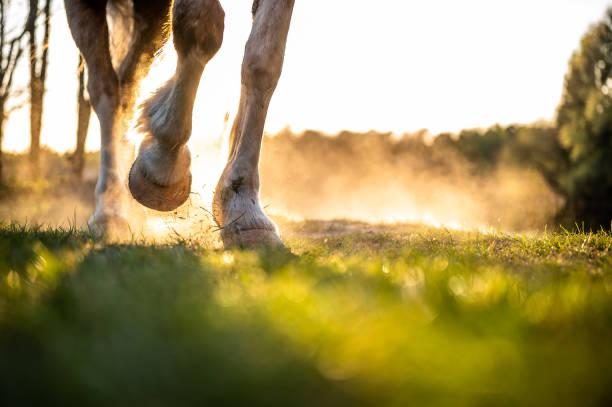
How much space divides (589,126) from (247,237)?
37388 mm

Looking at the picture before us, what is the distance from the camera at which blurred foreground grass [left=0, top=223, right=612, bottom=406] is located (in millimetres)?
789

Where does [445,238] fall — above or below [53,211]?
below

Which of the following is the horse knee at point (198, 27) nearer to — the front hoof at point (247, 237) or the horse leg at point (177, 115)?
the horse leg at point (177, 115)

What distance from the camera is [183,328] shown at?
3.28 feet

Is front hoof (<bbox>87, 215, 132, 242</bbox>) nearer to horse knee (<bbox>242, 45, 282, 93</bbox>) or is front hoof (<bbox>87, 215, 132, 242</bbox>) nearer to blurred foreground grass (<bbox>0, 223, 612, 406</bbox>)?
horse knee (<bbox>242, 45, 282, 93</bbox>)

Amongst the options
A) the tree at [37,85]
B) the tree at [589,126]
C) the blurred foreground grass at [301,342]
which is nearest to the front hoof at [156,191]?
the blurred foreground grass at [301,342]

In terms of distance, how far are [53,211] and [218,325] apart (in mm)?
11327

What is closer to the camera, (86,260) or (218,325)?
(218,325)

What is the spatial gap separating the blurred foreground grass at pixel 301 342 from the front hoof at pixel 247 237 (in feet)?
5.02

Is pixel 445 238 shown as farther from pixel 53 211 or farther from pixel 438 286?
pixel 53 211

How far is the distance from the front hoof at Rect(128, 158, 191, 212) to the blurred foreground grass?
2.19 m

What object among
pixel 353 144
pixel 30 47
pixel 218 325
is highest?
pixel 353 144

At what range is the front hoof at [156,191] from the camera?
373 centimetres

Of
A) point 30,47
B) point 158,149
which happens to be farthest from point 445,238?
point 30,47
